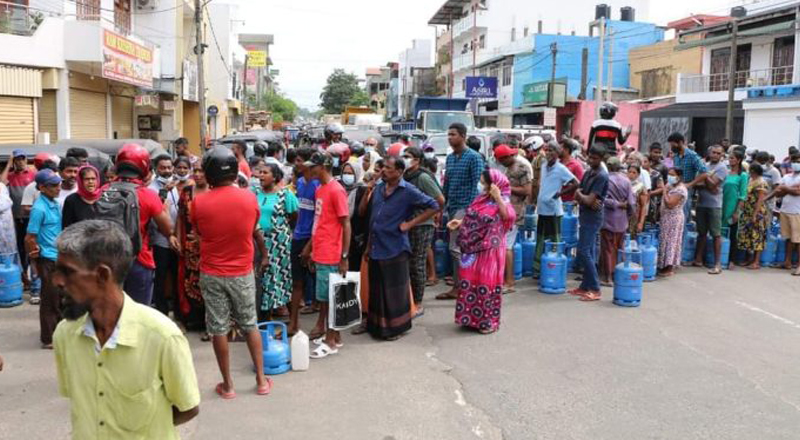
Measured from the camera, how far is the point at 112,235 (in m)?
2.38

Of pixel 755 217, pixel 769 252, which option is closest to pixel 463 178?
pixel 755 217

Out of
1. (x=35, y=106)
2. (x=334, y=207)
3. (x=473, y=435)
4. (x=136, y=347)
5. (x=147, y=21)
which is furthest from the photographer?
(x=147, y=21)

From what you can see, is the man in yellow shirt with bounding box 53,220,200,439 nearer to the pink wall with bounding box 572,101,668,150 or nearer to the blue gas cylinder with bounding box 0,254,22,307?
the blue gas cylinder with bounding box 0,254,22,307

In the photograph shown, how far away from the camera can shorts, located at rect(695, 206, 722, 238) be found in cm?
995

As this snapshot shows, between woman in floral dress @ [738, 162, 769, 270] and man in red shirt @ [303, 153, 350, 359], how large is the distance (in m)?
7.15

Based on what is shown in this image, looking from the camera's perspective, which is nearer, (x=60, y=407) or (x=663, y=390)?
(x=60, y=407)

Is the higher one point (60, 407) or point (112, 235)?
point (112, 235)

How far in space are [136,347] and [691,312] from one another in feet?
22.6

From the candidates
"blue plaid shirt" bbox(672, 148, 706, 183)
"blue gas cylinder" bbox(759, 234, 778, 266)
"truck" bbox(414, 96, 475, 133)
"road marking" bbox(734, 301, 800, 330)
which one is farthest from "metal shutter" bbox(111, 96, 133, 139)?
"road marking" bbox(734, 301, 800, 330)

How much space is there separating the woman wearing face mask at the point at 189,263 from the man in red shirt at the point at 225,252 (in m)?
1.63

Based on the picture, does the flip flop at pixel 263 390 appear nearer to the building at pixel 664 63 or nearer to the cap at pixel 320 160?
the cap at pixel 320 160

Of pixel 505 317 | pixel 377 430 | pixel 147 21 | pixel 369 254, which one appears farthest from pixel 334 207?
pixel 147 21

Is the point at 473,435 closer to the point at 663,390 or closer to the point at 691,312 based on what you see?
the point at 663,390

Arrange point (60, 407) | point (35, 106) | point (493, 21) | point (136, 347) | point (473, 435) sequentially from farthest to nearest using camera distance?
point (493, 21) → point (35, 106) → point (60, 407) → point (473, 435) → point (136, 347)
